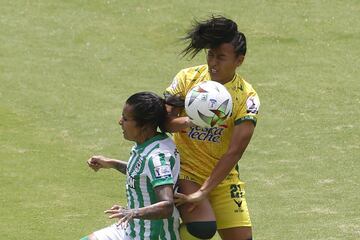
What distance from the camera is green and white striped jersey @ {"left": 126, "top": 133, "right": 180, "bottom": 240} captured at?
8312 mm

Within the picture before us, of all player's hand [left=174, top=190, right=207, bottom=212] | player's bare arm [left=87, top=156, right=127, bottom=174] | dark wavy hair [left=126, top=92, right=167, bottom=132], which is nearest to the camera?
dark wavy hair [left=126, top=92, right=167, bottom=132]

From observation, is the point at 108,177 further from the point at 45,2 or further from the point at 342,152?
the point at 45,2

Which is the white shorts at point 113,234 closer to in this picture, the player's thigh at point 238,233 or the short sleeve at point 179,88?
the player's thigh at point 238,233

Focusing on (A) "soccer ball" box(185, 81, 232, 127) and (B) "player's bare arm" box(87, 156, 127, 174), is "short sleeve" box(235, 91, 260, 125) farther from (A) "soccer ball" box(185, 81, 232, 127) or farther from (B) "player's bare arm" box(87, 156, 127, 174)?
(B) "player's bare arm" box(87, 156, 127, 174)

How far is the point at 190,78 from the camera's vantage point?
9.34 meters

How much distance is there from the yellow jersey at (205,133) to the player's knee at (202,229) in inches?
20.5

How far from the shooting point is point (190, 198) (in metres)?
8.77

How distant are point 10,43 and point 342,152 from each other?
7665mm

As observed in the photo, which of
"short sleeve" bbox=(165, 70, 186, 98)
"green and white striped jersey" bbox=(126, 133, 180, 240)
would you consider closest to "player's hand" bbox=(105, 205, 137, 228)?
"green and white striped jersey" bbox=(126, 133, 180, 240)

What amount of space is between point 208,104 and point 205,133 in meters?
0.80

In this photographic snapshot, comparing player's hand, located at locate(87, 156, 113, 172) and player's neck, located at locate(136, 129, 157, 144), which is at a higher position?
player's neck, located at locate(136, 129, 157, 144)

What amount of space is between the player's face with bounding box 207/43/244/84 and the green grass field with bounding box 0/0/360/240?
3.81 m

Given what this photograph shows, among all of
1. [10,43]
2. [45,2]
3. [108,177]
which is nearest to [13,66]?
[10,43]

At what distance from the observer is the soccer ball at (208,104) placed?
8586 millimetres
